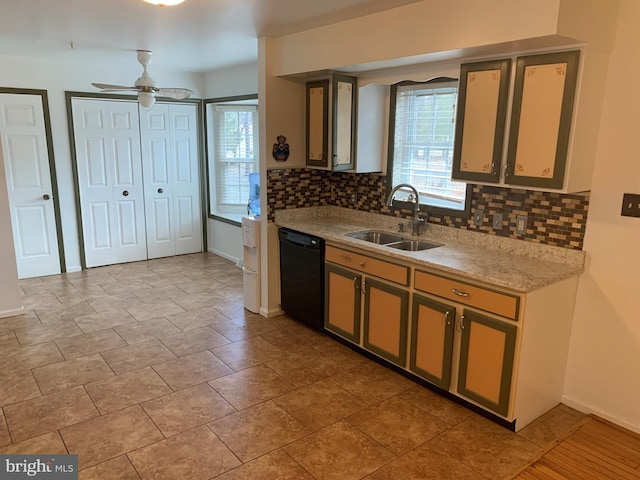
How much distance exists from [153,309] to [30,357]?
46.4 inches

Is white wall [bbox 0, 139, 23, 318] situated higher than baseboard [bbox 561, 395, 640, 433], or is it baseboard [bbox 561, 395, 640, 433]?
white wall [bbox 0, 139, 23, 318]

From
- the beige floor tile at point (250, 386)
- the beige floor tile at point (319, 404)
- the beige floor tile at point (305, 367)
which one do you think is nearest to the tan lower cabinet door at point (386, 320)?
the beige floor tile at point (305, 367)

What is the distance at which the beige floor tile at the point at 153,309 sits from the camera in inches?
171

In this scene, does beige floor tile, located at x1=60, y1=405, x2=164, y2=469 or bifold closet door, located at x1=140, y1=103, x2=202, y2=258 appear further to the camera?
bifold closet door, located at x1=140, y1=103, x2=202, y2=258

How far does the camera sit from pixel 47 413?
2.79m

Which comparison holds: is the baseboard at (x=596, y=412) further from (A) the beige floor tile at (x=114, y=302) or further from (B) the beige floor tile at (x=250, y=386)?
(A) the beige floor tile at (x=114, y=302)

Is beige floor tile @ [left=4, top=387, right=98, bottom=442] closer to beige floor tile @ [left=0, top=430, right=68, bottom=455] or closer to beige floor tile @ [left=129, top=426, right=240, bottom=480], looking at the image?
beige floor tile @ [left=0, top=430, right=68, bottom=455]

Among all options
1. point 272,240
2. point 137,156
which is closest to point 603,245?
point 272,240

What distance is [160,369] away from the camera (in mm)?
3340

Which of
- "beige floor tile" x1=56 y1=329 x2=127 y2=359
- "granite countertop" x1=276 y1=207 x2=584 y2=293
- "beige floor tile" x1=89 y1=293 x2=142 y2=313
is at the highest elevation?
"granite countertop" x1=276 y1=207 x2=584 y2=293

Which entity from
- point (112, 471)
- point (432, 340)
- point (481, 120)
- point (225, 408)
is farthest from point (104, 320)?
point (481, 120)

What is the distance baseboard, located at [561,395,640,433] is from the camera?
2.66 meters

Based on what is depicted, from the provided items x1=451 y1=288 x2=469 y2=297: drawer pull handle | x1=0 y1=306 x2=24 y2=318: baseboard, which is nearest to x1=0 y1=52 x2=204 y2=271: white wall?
x1=0 y1=306 x2=24 y2=318: baseboard

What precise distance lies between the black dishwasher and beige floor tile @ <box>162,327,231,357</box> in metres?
0.69
